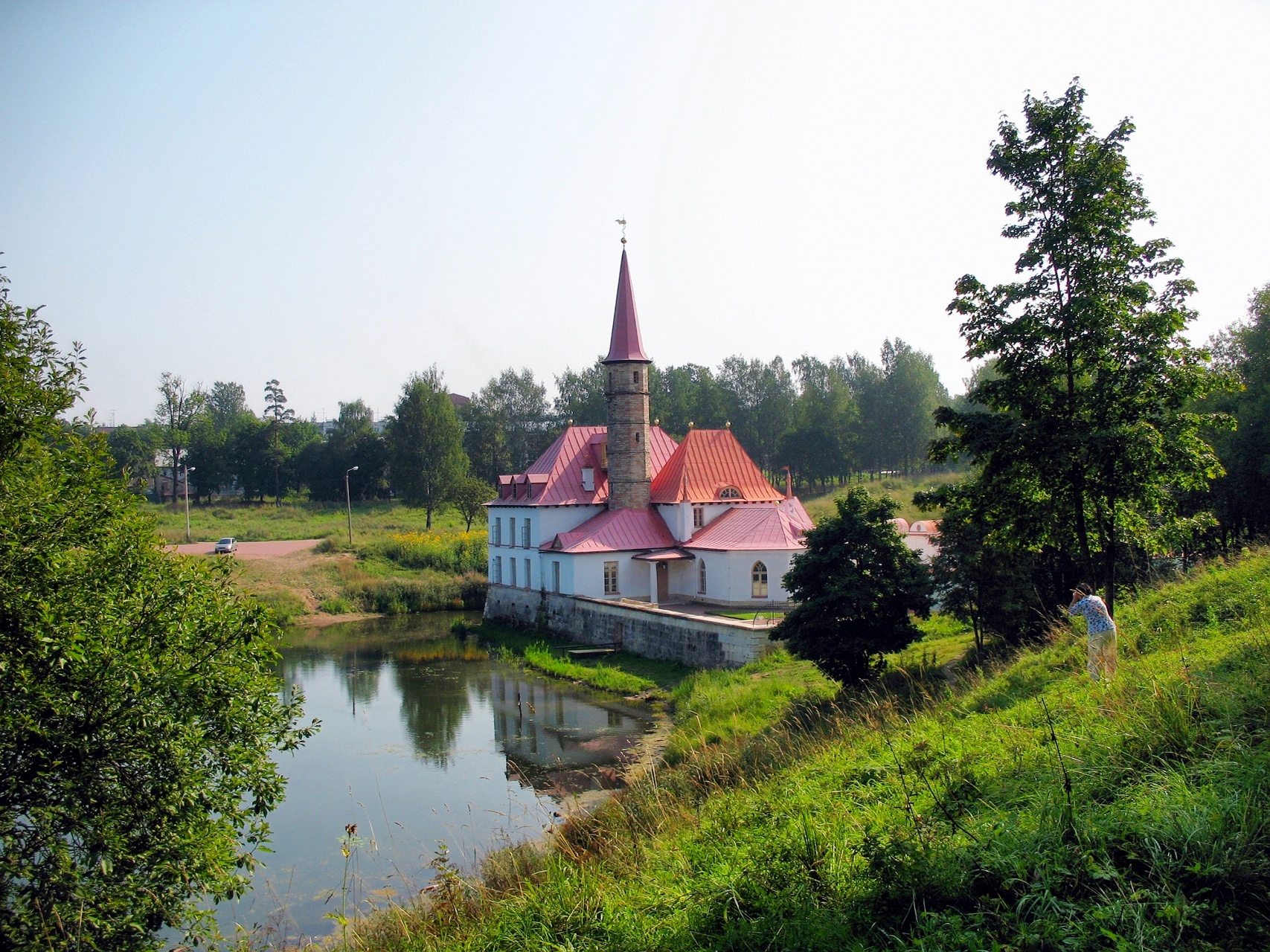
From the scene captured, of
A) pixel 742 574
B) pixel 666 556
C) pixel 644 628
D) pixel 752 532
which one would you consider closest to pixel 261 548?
pixel 666 556

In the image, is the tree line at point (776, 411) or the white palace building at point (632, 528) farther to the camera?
the tree line at point (776, 411)

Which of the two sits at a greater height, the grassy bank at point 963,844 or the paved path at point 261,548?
the grassy bank at point 963,844

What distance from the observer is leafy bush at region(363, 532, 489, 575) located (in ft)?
158

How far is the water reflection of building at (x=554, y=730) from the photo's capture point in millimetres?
18219

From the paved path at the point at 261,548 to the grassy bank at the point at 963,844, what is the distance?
43.8 meters

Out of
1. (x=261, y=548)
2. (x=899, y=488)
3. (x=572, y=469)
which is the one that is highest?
(x=572, y=469)

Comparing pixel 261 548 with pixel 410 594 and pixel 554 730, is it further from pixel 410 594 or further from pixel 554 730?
pixel 554 730

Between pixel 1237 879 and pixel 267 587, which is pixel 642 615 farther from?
pixel 1237 879

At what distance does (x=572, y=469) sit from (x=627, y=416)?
139 inches

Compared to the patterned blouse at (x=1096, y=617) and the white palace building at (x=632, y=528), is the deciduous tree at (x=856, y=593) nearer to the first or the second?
the patterned blouse at (x=1096, y=617)

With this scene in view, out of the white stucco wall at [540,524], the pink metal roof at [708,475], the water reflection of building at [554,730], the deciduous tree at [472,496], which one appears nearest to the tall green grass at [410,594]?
the white stucco wall at [540,524]

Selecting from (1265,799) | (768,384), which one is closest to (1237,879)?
(1265,799)

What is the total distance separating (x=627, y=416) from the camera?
35.1 m

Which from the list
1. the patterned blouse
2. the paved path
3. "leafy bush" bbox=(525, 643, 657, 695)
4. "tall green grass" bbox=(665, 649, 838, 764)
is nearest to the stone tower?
"leafy bush" bbox=(525, 643, 657, 695)
